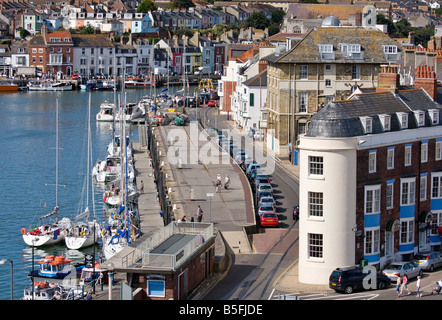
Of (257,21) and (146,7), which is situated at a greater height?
(146,7)

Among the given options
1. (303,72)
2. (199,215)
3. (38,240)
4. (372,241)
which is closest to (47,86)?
(303,72)

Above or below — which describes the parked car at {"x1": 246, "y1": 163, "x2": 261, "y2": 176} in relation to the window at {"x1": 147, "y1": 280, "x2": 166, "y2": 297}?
above

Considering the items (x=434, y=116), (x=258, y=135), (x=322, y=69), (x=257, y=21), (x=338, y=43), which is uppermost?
(x=257, y=21)

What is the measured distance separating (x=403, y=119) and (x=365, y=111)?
2.06m

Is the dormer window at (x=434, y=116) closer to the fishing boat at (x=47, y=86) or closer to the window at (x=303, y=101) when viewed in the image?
the window at (x=303, y=101)

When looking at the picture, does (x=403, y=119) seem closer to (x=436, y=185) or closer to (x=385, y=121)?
(x=385, y=121)

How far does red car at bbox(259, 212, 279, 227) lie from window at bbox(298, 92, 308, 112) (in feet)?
65.7

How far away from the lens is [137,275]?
30.7 metres

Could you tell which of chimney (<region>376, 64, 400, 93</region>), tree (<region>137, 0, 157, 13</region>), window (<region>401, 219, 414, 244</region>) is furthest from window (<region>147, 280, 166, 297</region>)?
tree (<region>137, 0, 157, 13</region>)

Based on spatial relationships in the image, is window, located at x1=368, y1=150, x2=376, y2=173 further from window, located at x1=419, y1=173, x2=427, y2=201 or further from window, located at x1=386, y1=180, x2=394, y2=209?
window, located at x1=419, y1=173, x2=427, y2=201

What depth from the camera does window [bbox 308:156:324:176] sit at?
33.5 metres

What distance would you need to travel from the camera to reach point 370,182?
34.5 meters
